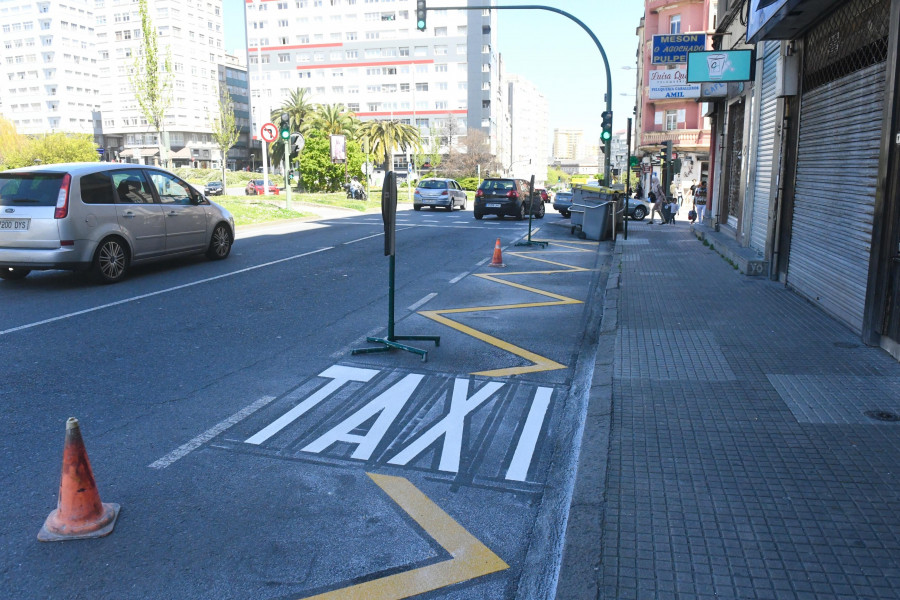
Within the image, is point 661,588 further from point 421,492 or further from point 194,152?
point 194,152

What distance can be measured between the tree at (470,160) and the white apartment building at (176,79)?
34922 mm

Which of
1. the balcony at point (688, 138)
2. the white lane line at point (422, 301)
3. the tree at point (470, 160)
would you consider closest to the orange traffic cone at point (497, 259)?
the white lane line at point (422, 301)

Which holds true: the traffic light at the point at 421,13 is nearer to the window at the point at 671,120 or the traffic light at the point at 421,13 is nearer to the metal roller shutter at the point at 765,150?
the metal roller shutter at the point at 765,150

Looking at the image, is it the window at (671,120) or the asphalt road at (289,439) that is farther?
the window at (671,120)

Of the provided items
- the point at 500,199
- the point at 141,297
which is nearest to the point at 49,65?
the point at 500,199

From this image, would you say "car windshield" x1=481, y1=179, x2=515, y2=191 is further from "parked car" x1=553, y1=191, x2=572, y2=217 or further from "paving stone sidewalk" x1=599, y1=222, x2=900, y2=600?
"paving stone sidewalk" x1=599, y1=222, x2=900, y2=600

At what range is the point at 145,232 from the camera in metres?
11.3

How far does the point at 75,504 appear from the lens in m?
3.53

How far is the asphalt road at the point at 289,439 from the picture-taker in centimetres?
329

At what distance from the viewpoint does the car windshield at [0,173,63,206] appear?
33.0ft

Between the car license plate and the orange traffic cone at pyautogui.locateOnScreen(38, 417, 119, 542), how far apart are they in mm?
7750

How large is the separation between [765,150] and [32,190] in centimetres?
1170

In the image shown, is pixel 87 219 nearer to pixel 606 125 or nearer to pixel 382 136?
pixel 606 125

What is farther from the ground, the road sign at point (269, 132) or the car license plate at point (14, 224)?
the road sign at point (269, 132)
